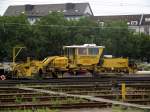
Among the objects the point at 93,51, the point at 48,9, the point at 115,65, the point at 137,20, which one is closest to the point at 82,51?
the point at 93,51

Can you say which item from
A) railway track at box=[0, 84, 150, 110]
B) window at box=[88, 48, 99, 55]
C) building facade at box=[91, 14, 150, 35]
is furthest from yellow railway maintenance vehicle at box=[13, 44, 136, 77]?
building facade at box=[91, 14, 150, 35]

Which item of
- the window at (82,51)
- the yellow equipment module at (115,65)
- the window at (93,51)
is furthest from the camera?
the yellow equipment module at (115,65)

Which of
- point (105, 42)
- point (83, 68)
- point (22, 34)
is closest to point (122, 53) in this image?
point (105, 42)

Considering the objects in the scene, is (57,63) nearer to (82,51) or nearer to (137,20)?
(82,51)

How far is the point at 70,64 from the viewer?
43.4m

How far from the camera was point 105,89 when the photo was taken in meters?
25.1

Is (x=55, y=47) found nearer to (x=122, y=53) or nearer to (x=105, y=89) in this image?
(x=122, y=53)

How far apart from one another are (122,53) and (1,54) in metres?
24.8

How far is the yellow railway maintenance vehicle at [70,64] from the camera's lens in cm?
4150

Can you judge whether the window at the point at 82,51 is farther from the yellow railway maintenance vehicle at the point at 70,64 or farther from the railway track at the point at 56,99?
the railway track at the point at 56,99

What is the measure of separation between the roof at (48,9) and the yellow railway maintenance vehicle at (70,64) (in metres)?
104

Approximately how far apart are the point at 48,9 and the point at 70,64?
113m

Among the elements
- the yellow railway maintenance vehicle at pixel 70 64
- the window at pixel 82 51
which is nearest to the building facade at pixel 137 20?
the yellow railway maintenance vehicle at pixel 70 64

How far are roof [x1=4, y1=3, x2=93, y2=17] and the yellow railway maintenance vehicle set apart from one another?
104 meters
